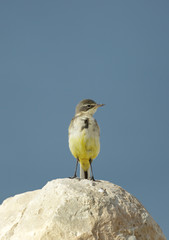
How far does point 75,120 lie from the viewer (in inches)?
347

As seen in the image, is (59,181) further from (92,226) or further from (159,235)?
(159,235)

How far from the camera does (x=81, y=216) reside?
6113 mm

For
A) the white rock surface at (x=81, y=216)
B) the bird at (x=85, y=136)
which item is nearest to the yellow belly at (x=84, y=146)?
the bird at (x=85, y=136)

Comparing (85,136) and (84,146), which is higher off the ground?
(85,136)

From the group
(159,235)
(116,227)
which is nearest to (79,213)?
(116,227)

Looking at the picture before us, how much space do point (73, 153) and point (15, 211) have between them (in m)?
2.04

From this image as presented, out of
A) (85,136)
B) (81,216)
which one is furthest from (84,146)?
(81,216)

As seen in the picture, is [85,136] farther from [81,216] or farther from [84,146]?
[81,216]

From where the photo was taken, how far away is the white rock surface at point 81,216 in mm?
5996

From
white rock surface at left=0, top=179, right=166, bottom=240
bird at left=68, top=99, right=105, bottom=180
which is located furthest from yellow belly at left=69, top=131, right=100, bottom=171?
white rock surface at left=0, top=179, right=166, bottom=240

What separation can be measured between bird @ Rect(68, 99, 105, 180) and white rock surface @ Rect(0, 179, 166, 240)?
59.0 inches

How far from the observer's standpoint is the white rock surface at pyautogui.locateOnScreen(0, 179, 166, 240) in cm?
600

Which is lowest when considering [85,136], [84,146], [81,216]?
[81,216]

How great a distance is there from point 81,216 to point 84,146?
8.41ft
